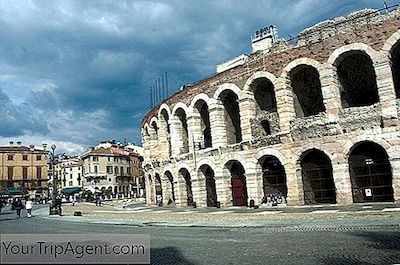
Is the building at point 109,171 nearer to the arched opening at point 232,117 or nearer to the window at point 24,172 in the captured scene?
the window at point 24,172

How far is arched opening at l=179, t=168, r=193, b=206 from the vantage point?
3412 cm

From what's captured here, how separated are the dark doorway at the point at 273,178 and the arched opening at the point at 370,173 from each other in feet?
16.6

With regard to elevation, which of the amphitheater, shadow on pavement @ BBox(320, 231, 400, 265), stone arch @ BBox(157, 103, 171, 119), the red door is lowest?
shadow on pavement @ BBox(320, 231, 400, 265)

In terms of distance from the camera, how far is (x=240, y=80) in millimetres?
28094

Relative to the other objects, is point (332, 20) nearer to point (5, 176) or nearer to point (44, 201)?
point (44, 201)

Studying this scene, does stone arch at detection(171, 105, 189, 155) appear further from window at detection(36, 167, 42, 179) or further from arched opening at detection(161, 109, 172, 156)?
window at detection(36, 167, 42, 179)

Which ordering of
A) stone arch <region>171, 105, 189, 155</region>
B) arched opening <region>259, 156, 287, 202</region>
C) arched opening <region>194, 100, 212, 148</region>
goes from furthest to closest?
stone arch <region>171, 105, 189, 155</region>, arched opening <region>194, 100, 212, 148</region>, arched opening <region>259, 156, 287, 202</region>

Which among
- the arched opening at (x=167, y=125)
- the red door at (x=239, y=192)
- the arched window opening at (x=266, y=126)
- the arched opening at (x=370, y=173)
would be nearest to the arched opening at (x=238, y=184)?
the red door at (x=239, y=192)

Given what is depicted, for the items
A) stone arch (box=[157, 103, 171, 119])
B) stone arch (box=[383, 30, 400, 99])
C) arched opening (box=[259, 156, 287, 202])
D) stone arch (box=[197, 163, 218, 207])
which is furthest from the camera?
stone arch (box=[157, 103, 171, 119])

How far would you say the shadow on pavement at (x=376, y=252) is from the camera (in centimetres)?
813

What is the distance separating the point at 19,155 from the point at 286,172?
77663 mm

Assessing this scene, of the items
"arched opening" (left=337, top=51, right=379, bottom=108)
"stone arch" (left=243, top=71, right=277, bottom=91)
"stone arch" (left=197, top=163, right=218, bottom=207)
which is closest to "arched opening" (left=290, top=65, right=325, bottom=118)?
"stone arch" (left=243, top=71, right=277, bottom=91)

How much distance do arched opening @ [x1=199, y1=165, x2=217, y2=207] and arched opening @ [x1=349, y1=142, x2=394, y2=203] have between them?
11805 mm

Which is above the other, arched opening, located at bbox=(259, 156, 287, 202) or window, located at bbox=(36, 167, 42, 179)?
window, located at bbox=(36, 167, 42, 179)
